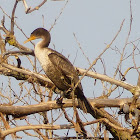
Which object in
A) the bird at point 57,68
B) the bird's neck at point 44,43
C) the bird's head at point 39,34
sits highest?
the bird's head at point 39,34

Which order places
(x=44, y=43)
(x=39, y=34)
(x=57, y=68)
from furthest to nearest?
(x=39, y=34), (x=44, y=43), (x=57, y=68)

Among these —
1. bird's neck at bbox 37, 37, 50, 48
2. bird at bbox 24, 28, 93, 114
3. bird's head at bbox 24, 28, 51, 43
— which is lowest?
bird at bbox 24, 28, 93, 114

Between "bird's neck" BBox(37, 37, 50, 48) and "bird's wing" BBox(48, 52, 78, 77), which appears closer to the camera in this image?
"bird's wing" BBox(48, 52, 78, 77)

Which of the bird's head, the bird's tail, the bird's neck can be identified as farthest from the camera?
the bird's head

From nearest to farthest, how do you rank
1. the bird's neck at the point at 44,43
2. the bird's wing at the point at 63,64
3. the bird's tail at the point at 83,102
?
the bird's tail at the point at 83,102 → the bird's wing at the point at 63,64 → the bird's neck at the point at 44,43

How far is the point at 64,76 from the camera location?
6535mm

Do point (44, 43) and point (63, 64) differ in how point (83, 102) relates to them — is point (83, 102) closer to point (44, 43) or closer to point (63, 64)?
point (63, 64)

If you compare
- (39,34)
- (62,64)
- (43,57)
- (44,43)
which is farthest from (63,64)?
(39,34)

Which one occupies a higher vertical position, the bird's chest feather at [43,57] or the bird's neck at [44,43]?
the bird's neck at [44,43]

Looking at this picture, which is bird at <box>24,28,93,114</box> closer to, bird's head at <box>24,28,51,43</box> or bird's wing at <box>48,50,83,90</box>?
bird's wing at <box>48,50,83,90</box>

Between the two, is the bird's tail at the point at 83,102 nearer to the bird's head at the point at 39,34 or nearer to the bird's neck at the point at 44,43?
the bird's neck at the point at 44,43

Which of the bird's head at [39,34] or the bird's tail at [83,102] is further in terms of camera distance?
the bird's head at [39,34]

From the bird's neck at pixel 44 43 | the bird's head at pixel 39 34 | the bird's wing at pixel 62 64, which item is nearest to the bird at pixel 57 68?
the bird's wing at pixel 62 64

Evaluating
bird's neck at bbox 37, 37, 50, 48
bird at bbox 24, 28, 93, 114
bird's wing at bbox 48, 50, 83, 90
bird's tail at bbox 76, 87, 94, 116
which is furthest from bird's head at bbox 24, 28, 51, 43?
bird's tail at bbox 76, 87, 94, 116
